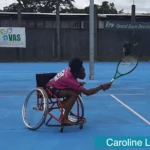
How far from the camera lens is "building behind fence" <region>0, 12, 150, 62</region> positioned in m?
29.4

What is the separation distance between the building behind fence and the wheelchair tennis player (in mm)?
23524

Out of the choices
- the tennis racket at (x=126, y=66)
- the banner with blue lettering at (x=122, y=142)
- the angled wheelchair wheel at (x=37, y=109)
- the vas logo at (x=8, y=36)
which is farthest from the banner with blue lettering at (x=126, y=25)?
the banner with blue lettering at (x=122, y=142)

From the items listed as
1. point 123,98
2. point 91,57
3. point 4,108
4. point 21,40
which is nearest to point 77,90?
point 4,108

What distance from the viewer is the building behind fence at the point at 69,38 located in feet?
96.4

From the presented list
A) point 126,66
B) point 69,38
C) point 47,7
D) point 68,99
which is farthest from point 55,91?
point 47,7

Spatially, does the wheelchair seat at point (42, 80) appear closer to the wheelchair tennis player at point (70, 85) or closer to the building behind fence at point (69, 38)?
the wheelchair tennis player at point (70, 85)

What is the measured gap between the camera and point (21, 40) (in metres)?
28.0

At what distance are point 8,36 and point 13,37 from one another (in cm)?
39

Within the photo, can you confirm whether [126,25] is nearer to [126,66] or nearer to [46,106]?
[126,66]

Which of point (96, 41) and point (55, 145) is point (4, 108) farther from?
point (96, 41)

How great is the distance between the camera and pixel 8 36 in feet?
91.1

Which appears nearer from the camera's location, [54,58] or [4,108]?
[4,108]

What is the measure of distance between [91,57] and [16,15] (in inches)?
656

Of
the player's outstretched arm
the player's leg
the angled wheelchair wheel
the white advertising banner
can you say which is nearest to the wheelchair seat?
the angled wheelchair wheel
